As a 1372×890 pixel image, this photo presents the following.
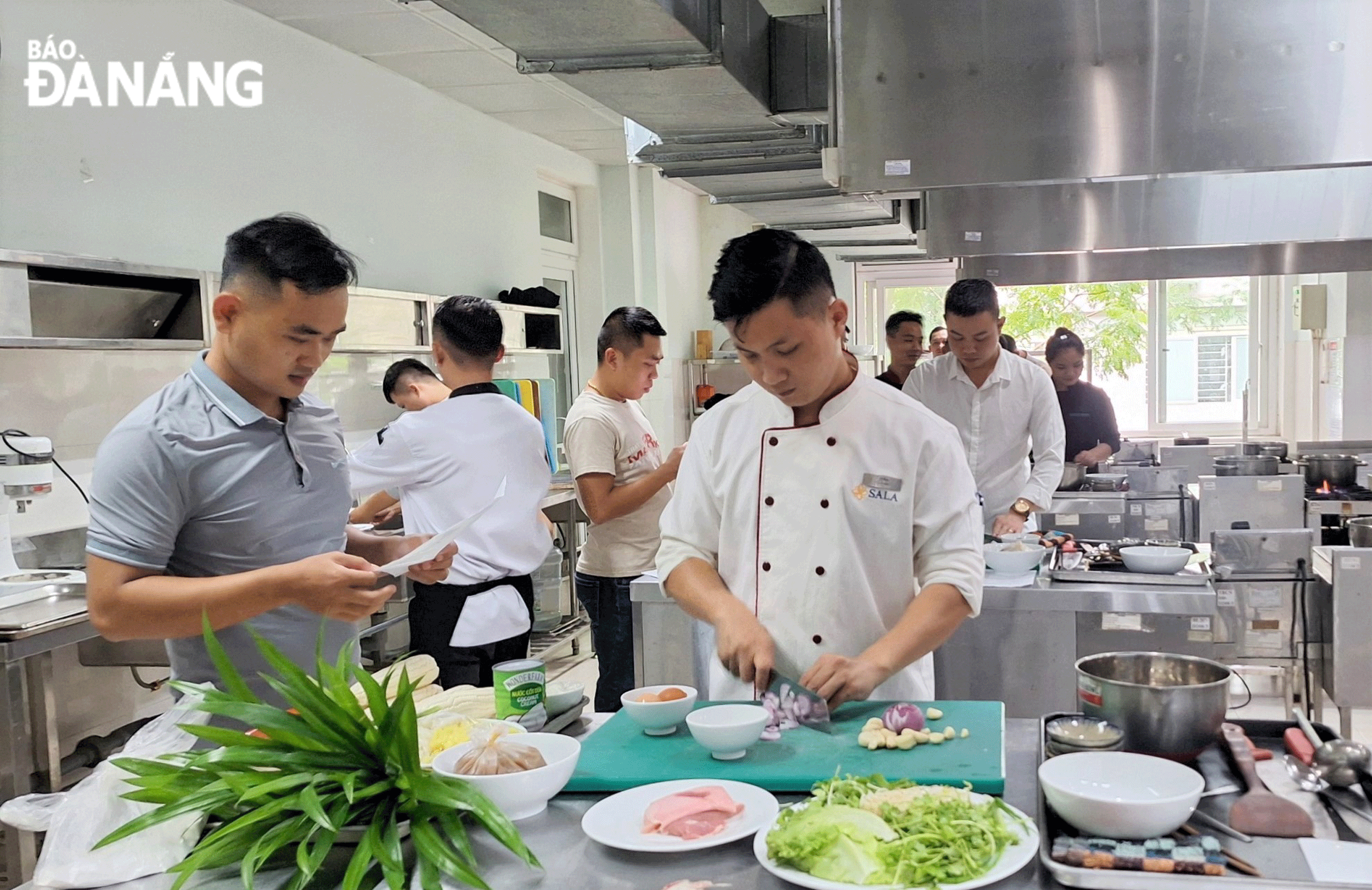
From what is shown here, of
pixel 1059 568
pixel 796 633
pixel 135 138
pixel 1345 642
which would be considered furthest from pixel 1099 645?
pixel 135 138

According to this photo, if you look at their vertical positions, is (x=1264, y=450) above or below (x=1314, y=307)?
below

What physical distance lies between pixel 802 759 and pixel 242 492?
1.06 meters

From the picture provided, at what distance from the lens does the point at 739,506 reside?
213cm

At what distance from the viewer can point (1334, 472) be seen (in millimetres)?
5664

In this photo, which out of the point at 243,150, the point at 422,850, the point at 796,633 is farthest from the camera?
the point at 243,150

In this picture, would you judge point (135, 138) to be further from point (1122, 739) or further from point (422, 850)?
point (1122, 739)

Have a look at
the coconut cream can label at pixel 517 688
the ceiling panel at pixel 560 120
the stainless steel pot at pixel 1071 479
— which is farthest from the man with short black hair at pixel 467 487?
the ceiling panel at pixel 560 120

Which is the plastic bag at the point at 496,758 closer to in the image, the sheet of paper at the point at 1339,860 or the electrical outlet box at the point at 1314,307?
the sheet of paper at the point at 1339,860

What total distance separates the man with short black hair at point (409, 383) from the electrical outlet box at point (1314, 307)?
6.65 meters

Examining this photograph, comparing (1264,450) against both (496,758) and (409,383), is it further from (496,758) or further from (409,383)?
(496,758)

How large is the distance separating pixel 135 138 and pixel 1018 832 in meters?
4.21

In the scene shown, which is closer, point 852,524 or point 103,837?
point 103,837

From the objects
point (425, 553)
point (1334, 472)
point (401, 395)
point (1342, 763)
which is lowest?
point (1334, 472)

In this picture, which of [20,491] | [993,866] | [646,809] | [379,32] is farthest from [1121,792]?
[379,32]
